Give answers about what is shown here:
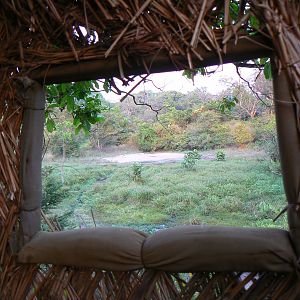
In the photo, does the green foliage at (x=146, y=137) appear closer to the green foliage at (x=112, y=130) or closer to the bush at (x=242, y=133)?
the green foliage at (x=112, y=130)

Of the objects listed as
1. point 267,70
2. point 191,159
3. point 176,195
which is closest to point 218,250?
point 267,70

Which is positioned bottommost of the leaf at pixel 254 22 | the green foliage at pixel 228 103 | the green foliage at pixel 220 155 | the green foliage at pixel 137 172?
the green foliage at pixel 137 172

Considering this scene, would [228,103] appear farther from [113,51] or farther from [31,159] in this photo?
[31,159]

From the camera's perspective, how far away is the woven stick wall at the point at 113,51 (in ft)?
2.47

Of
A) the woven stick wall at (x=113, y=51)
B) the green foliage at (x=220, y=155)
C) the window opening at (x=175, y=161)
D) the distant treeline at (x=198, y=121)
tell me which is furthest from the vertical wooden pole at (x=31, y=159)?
the green foliage at (x=220, y=155)

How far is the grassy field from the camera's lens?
144 cm

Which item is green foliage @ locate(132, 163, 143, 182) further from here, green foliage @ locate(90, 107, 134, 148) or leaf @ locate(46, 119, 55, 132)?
leaf @ locate(46, 119, 55, 132)

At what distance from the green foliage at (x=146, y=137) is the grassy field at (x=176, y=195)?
0.17 m

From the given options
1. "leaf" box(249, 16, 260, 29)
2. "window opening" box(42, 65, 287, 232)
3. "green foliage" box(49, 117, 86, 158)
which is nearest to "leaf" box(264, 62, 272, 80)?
"window opening" box(42, 65, 287, 232)

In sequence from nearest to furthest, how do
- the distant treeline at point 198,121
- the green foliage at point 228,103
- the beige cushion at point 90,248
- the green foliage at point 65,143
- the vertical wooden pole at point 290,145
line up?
the vertical wooden pole at point 290,145, the beige cushion at point 90,248, the distant treeline at point 198,121, the green foliage at point 228,103, the green foliage at point 65,143

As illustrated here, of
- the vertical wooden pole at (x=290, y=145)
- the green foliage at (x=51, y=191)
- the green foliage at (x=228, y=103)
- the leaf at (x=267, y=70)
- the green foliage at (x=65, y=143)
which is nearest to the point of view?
the vertical wooden pole at (x=290, y=145)

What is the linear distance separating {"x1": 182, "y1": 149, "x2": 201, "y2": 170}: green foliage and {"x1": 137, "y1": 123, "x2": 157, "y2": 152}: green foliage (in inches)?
6.4

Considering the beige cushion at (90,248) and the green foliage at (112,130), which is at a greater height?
the green foliage at (112,130)

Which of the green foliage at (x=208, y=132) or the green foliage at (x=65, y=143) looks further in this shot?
the green foliage at (x=65, y=143)
